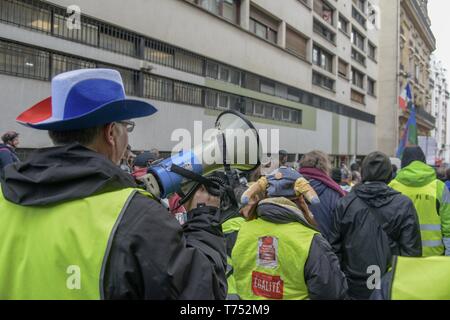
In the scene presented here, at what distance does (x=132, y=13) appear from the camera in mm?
11500

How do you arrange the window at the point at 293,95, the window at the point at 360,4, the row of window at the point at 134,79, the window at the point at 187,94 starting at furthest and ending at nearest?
the window at the point at 360,4 → the window at the point at 293,95 → the window at the point at 187,94 → the row of window at the point at 134,79

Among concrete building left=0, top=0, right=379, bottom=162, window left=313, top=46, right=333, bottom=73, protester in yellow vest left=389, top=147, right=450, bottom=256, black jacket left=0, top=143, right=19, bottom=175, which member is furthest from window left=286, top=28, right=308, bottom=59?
protester in yellow vest left=389, top=147, right=450, bottom=256

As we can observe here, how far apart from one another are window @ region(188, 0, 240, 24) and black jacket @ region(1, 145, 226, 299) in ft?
45.8

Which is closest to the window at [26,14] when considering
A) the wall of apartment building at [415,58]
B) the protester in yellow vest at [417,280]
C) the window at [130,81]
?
the window at [130,81]

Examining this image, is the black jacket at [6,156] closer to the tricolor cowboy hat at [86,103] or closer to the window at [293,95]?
the tricolor cowboy hat at [86,103]

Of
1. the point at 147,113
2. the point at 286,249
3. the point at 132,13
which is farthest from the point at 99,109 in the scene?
the point at 132,13

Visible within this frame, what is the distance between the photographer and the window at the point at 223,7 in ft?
49.8

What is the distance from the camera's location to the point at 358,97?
34.0 m

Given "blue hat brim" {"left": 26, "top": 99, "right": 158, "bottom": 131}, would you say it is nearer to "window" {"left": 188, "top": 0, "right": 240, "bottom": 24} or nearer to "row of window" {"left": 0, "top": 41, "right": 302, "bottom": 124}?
"row of window" {"left": 0, "top": 41, "right": 302, "bottom": 124}

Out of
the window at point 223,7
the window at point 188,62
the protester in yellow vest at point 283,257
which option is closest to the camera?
the protester in yellow vest at point 283,257

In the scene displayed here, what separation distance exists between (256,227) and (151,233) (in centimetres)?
149

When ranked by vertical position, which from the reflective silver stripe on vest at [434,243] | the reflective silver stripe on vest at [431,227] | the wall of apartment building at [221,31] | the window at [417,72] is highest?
the window at [417,72]

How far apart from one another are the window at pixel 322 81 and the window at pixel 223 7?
9.08 m

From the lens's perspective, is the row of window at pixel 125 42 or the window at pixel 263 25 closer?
the row of window at pixel 125 42
